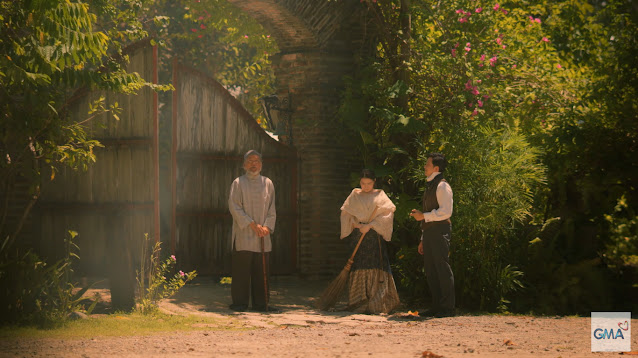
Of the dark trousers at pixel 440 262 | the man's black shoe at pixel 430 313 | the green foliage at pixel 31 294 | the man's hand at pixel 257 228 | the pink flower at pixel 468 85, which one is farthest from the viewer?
the pink flower at pixel 468 85

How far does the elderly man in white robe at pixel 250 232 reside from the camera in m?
9.14

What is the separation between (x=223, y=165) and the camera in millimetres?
11148

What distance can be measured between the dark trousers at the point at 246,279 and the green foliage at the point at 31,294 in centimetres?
174

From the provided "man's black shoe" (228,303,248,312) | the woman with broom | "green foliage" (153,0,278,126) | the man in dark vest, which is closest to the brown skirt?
the woman with broom

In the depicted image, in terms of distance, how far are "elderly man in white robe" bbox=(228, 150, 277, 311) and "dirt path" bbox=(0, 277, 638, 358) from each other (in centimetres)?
27

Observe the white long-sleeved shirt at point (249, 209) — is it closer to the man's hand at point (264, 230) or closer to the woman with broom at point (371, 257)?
the man's hand at point (264, 230)

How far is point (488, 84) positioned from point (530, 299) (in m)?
2.77

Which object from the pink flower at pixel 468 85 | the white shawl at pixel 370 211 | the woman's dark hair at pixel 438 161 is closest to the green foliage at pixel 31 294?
the white shawl at pixel 370 211

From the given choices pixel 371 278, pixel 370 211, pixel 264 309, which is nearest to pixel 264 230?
pixel 264 309

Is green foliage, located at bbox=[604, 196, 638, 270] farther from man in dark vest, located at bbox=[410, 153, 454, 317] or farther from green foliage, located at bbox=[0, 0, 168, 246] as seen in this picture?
green foliage, located at bbox=[0, 0, 168, 246]

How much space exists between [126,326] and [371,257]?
2.86 m

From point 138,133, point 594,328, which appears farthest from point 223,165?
point 594,328

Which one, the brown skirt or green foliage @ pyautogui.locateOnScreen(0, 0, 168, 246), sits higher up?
green foliage @ pyautogui.locateOnScreen(0, 0, 168, 246)

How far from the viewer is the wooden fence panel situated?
1095cm
